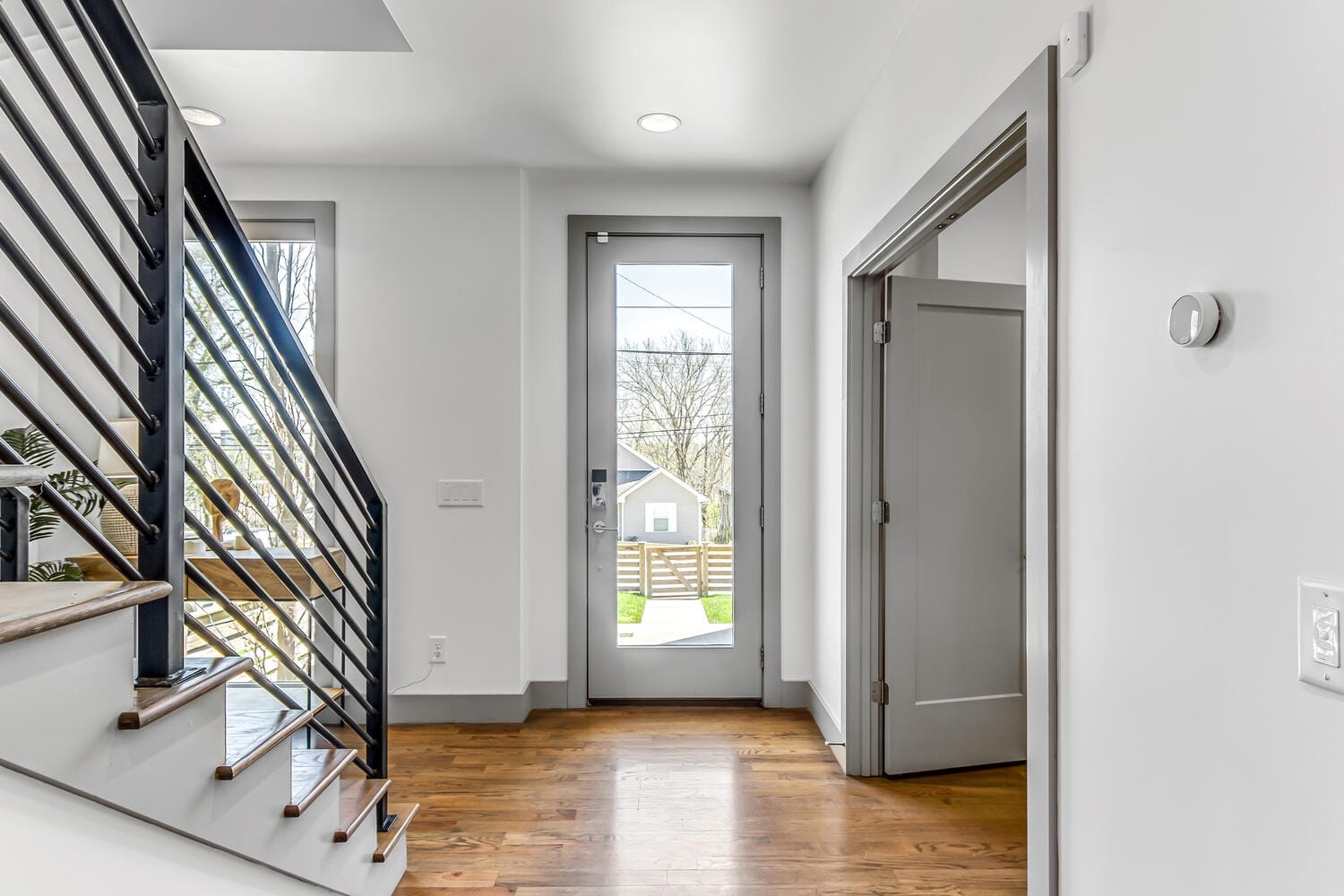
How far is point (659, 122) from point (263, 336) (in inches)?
73.8

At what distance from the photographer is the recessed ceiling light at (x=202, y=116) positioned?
9.83 feet

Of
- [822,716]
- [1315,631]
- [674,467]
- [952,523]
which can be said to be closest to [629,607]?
[674,467]

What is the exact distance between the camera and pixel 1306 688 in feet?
2.96

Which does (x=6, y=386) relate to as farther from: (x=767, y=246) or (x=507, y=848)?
(x=767, y=246)

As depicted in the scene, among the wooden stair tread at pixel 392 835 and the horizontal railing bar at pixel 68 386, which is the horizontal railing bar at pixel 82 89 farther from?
the wooden stair tread at pixel 392 835

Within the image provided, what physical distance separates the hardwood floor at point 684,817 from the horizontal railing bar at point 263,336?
109cm

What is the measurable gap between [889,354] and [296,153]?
2.60 meters

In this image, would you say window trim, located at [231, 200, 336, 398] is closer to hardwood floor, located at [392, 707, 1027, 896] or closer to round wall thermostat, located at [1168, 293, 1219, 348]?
hardwood floor, located at [392, 707, 1027, 896]

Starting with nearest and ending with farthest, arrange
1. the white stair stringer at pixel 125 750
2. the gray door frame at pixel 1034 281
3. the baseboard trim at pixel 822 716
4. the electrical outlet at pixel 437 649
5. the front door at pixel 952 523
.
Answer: the white stair stringer at pixel 125 750 < the gray door frame at pixel 1034 281 < the front door at pixel 952 523 < the baseboard trim at pixel 822 716 < the electrical outlet at pixel 437 649

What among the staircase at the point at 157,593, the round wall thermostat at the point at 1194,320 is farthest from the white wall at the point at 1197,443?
the staircase at the point at 157,593

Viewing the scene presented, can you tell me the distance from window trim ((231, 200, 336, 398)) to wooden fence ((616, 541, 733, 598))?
5.01 ft

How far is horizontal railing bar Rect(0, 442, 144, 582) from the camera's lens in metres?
1.06

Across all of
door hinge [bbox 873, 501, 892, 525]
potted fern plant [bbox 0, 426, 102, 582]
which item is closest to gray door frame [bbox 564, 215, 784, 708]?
door hinge [bbox 873, 501, 892, 525]

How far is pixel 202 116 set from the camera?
3.05 metres
